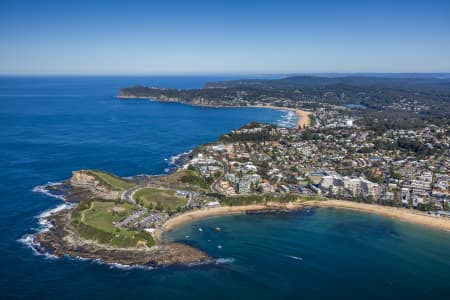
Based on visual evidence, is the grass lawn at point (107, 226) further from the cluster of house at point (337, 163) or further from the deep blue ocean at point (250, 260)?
the cluster of house at point (337, 163)

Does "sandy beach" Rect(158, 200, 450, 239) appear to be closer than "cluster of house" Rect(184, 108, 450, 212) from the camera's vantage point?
Yes

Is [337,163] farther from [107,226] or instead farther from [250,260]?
[107,226]

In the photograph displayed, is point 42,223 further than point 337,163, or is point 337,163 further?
point 337,163

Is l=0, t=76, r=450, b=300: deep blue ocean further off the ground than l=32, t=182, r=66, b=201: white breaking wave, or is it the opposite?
l=32, t=182, r=66, b=201: white breaking wave

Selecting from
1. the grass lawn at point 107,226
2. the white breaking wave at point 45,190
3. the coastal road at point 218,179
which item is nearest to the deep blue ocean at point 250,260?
the white breaking wave at point 45,190

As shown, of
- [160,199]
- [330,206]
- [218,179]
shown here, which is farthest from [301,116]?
[160,199]

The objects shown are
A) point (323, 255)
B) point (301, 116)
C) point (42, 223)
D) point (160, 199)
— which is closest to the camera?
point (323, 255)

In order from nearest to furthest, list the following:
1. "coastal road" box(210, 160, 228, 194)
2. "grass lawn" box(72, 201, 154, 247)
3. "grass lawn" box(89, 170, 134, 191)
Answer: "grass lawn" box(72, 201, 154, 247)
"grass lawn" box(89, 170, 134, 191)
"coastal road" box(210, 160, 228, 194)

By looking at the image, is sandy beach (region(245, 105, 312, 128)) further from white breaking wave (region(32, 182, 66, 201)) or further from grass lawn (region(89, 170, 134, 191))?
white breaking wave (region(32, 182, 66, 201))

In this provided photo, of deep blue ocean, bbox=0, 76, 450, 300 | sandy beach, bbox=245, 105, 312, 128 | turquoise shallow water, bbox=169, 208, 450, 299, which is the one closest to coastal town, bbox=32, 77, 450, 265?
deep blue ocean, bbox=0, 76, 450, 300
